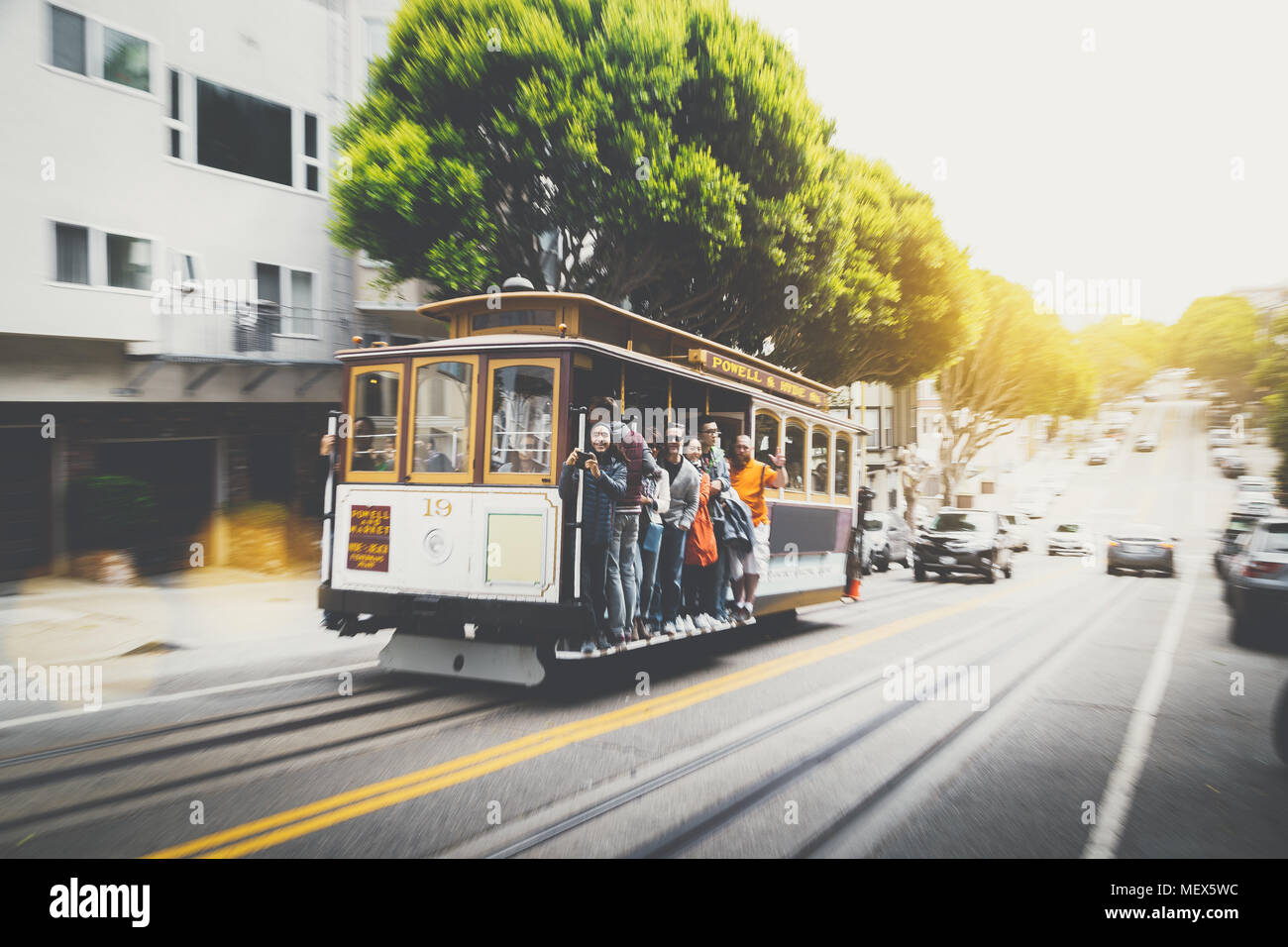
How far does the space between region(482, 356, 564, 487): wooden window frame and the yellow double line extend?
190 centimetres

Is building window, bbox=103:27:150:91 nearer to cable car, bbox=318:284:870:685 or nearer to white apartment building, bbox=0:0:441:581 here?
white apartment building, bbox=0:0:441:581

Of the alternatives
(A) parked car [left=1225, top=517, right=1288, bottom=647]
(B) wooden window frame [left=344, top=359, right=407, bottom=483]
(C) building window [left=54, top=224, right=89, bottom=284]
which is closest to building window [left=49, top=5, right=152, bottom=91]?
(C) building window [left=54, top=224, right=89, bottom=284]

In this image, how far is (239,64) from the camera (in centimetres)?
1633

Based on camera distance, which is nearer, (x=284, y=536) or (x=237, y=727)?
(x=237, y=727)

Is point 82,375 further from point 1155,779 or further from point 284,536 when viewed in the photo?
point 1155,779

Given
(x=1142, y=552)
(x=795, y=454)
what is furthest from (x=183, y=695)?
(x=1142, y=552)

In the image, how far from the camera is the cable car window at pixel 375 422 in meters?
7.25

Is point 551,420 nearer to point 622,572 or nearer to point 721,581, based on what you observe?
point 622,572

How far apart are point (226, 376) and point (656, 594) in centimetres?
1220

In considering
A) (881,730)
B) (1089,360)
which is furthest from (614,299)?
(1089,360)

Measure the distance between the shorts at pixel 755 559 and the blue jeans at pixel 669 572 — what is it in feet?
3.54

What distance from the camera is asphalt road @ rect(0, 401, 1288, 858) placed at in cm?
411

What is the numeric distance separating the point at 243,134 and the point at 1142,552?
81.0 feet
